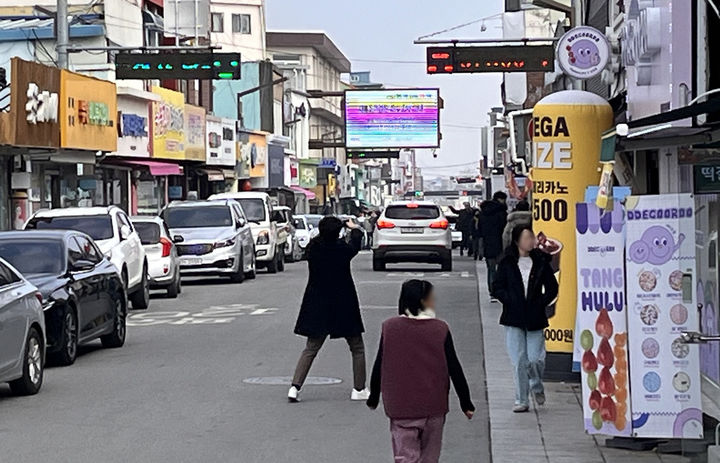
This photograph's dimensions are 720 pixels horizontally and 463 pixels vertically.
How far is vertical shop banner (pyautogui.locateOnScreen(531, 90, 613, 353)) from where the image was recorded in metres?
13.8

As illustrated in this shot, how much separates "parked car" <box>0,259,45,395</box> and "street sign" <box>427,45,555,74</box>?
16010 millimetres

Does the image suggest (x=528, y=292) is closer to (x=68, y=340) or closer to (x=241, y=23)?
(x=68, y=340)

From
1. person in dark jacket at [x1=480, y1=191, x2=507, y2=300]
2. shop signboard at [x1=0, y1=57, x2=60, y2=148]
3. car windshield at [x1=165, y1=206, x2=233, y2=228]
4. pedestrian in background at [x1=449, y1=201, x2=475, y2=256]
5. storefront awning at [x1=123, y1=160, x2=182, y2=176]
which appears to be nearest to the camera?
person in dark jacket at [x1=480, y1=191, x2=507, y2=300]

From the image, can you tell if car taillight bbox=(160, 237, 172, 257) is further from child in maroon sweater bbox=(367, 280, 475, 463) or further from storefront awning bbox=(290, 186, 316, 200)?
storefront awning bbox=(290, 186, 316, 200)

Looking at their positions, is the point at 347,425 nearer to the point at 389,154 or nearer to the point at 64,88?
the point at 64,88

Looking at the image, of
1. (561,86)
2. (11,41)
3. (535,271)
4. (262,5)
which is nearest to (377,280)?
(561,86)

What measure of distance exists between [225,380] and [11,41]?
25555 mm

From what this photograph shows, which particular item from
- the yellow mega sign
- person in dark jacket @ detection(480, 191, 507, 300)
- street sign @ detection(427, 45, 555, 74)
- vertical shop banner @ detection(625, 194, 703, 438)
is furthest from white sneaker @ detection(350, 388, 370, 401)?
the yellow mega sign

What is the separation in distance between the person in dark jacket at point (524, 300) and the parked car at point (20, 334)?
4367mm

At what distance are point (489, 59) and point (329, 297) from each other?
55.7ft

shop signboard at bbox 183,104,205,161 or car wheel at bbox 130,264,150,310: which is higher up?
shop signboard at bbox 183,104,205,161

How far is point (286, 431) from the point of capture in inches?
450

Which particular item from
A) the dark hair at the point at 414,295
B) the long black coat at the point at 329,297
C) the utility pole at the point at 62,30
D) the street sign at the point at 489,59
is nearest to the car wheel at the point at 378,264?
the street sign at the point at 489,59

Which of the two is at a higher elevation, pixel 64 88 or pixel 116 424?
pixel 64 88
